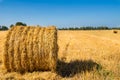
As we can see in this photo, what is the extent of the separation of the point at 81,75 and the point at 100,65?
5.12 ft

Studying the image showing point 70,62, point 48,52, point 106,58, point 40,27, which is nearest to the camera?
point 48,52

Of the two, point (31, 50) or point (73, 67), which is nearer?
point (31, 50)

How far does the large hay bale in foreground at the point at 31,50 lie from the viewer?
8.72 meters

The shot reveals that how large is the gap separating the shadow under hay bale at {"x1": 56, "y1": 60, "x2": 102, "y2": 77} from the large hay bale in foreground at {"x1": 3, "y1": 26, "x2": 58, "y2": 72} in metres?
0.57

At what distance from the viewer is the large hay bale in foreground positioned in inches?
343

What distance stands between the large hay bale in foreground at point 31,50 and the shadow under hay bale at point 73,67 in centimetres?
57

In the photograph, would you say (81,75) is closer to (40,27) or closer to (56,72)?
(56,72)

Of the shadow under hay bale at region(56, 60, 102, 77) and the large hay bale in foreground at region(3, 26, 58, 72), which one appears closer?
the large hay bale in foreground at region(3, 26, 58, 72)

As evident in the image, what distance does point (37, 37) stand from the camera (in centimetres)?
902

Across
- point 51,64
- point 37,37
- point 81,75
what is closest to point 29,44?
point 37,37

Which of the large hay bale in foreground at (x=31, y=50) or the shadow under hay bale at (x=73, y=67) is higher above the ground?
the large hay bale in foreground at (x=31, y=50)

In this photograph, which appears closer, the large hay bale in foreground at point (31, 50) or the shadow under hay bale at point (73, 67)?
the large hay bale in foreground at point (31, 50)

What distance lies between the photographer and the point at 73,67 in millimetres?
9672

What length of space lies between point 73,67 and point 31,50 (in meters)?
1.66
